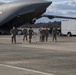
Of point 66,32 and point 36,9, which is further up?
point 36,9

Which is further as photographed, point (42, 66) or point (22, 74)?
point (42, 66)

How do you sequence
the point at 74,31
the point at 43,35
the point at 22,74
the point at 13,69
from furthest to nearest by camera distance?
the point at 74,31, the point at 43,35, the point at 13,69, the point at 22,74

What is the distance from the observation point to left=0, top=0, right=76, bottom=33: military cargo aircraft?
205ft

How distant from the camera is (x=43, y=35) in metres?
37.8

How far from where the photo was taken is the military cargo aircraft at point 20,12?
62.6m

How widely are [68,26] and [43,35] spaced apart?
2627 cm

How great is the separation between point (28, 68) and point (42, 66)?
0.83 meters

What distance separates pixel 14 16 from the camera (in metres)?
63.9

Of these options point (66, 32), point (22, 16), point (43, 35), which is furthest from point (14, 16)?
point (43, 35)

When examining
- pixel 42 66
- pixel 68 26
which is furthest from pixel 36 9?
pixel 42 66

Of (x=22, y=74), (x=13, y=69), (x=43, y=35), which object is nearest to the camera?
(x=22, y=74)

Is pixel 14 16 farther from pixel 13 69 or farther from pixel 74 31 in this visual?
pixel 13 69

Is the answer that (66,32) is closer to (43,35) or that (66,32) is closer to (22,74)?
(43,35)

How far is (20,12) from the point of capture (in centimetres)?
6344
